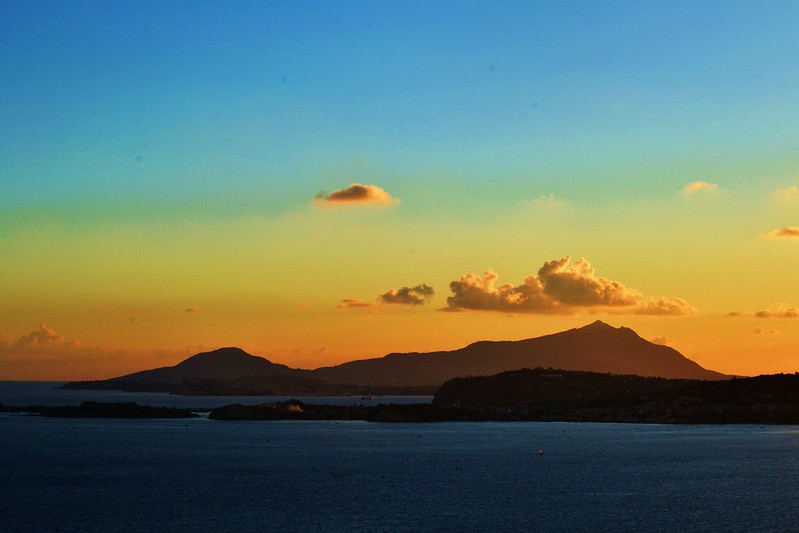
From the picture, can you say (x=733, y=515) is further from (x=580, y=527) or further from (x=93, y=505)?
(x=93, y=505)

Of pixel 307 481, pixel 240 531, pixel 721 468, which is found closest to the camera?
pixel 240 531

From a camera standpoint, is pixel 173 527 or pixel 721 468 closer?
pixel 173 527

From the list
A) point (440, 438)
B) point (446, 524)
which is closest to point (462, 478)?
point (446, 524)

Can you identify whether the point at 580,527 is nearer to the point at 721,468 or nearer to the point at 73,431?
the point at 721,468

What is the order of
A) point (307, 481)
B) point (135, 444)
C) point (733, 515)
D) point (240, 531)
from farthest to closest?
point (135, 444) → point (307, 481) → point (733, 515) → point (240, 531)

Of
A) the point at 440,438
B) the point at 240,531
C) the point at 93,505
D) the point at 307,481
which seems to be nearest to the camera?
the point at 240,531

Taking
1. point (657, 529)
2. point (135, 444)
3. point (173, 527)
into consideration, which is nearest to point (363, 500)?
point (173, 527)
